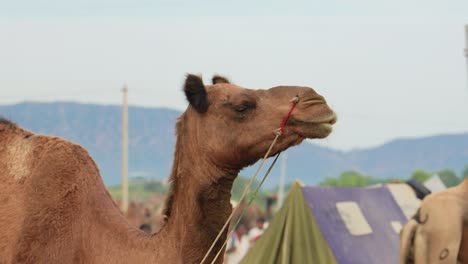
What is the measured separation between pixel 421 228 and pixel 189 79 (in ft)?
6.52

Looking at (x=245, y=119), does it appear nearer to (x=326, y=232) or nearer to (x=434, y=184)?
(x=326, y=232)

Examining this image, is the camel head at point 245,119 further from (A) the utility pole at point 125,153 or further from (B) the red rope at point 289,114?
(A) the utility pole at point 125,153

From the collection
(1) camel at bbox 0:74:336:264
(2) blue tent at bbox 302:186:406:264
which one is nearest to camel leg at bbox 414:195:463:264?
(1) camel at bbox 0:74:336:264

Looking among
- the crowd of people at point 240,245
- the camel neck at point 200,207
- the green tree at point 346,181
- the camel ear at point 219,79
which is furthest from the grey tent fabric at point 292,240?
the green tree at point 346,181

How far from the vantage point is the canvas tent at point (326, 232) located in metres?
8.66

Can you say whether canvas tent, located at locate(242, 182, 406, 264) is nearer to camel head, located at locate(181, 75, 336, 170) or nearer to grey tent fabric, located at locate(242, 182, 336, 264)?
grey tent fabric, located at locate(242, 182, 336, 264)

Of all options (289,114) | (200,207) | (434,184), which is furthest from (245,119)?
(434,184)

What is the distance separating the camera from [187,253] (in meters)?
5.34

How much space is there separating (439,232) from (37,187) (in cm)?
247

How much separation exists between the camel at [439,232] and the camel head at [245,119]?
165 cm

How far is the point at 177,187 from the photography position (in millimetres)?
5504

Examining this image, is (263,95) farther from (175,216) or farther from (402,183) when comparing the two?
(402,183)

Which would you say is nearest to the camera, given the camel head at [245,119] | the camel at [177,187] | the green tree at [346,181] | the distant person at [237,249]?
the camel head at [245,119]

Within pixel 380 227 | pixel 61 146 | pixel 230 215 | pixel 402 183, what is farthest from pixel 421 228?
pixel 402 183
